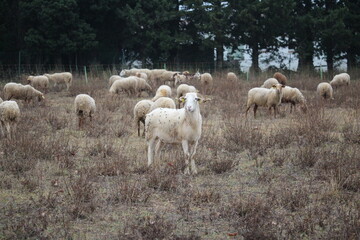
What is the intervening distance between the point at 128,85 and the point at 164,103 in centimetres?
819

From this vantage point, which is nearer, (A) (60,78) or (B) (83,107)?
(B) (83,107)

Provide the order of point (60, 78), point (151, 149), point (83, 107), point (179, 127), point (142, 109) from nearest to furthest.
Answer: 1. point (179, 127)
2. point (151, 149)
3. point (142, 109)
4. point (83, 107)
5. point (60, 78)

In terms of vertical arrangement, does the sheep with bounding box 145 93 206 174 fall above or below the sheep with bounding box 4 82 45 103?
below

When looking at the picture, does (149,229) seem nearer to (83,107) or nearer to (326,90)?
(83,107)

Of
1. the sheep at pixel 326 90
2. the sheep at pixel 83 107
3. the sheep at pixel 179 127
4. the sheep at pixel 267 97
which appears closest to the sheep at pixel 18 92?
the sheep at pixel 83 107

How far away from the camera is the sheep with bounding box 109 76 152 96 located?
19141mm

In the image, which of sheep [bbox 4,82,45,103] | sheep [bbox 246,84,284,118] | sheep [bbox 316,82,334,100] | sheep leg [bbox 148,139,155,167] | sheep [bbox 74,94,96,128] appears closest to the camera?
sheep leg [bbox 148,139,155,167]

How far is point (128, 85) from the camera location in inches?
761

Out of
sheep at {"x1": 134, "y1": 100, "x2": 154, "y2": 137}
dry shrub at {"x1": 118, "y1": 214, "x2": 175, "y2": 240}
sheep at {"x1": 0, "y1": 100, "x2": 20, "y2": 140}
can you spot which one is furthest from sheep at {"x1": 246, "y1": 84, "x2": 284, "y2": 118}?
dry shrub at {"x1": 118, "y1": 214, "x2": 175, "y2": 240}

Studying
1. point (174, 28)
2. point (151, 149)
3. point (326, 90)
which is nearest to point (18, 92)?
point (151, 149)

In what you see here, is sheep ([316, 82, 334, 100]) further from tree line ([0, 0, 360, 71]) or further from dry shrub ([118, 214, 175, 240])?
dry shrub ([118, 214, 175, 240])

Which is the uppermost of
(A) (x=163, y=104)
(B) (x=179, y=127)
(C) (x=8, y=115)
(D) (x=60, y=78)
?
(D) (x=60, y=78)

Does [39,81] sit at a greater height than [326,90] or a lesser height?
greater

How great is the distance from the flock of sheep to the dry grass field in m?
0.40
